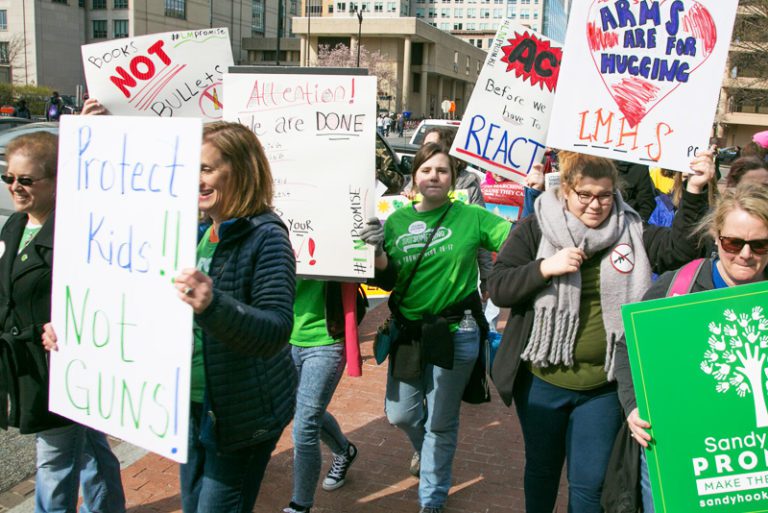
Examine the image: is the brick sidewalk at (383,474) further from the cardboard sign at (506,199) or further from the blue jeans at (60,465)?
the cardboard sign at (506,199)

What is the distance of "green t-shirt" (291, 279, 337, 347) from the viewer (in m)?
3.57

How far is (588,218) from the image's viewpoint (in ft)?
9.86

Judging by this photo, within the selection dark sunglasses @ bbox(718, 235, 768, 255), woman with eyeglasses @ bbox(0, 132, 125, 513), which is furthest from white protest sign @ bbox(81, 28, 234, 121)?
dark sunglasses @ bbox(718, 235, 768, 255)

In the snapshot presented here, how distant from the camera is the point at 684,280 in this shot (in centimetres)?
260

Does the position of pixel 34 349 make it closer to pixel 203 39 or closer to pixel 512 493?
pixel 203 39

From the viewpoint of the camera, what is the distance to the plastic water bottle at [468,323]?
3646mm

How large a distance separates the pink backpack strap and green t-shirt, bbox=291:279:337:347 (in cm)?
165

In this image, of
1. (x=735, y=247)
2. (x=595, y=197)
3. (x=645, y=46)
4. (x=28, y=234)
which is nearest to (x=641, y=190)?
(x=645, y=46)

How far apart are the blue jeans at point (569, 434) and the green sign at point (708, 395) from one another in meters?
0.58

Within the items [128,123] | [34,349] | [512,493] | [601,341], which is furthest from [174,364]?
[512,493]

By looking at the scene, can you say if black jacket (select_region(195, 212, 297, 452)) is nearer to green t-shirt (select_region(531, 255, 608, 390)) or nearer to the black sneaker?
green t-shirt (select_region(531, 255, 608, 390))

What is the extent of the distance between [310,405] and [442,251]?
1007 millimetres

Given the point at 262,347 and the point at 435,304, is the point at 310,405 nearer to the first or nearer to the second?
the point at 435,304

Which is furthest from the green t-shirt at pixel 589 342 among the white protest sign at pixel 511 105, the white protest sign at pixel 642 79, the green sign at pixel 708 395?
the white protest sign at pixel 511 105
